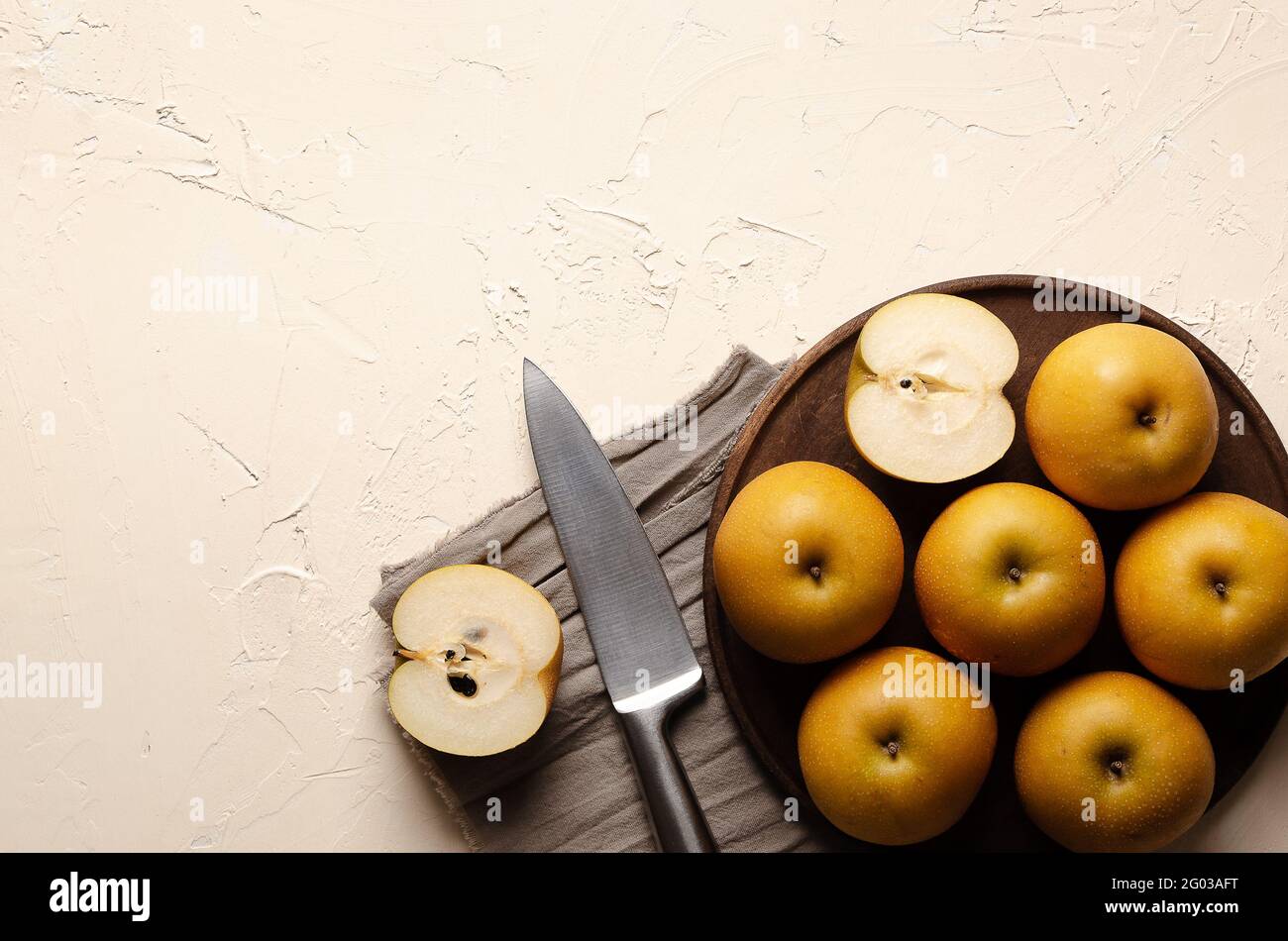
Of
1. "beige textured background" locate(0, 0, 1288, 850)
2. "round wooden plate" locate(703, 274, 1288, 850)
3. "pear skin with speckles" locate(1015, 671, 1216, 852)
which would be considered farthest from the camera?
"beige textured background" locate(0, 0, 1288, 850)

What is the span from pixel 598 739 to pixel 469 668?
0.52 feet

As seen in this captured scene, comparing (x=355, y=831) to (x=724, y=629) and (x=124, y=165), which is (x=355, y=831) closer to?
(x=724, y=629)

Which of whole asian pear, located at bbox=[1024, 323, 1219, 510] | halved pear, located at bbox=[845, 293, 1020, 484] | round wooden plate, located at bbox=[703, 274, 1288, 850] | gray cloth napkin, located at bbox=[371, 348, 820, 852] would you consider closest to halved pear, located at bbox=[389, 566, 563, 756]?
gray cloth napkin, located at bbox=[371, 348, 820, 852]

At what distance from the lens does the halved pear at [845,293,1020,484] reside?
2.62 feet

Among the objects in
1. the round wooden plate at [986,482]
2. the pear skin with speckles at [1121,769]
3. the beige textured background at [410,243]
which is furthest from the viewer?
the beige textured background at [410,243]

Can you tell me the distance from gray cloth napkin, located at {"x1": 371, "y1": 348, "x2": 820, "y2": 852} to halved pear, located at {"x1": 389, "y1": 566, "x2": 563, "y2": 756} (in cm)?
7

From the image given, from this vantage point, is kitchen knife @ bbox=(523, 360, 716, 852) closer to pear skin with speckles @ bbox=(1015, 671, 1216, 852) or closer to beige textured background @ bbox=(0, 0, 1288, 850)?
beige textured background @ bbox=(0, 0, 1288, 850)

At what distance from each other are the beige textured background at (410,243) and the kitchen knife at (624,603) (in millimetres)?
45

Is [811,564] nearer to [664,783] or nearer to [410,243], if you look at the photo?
[664,783]

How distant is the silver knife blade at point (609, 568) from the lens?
2.95 feet

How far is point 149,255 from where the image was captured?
99cm
